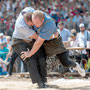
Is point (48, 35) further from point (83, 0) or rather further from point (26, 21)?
point (83, 0)

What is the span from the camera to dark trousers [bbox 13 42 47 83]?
20.0 feet

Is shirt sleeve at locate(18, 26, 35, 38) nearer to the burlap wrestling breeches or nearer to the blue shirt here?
the blue shirt

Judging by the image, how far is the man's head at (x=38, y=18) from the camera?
5641 mm

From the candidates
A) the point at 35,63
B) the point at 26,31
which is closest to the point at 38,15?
the point at 26,31

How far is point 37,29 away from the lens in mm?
6094

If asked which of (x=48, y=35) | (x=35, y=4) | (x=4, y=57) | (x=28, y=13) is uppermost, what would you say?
(x=35, y=4)

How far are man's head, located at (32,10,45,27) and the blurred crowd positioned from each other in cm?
674

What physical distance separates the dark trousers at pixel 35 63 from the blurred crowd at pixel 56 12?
616 centimetres

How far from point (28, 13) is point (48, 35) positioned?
637 mm

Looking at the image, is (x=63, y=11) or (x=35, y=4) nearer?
(x=63, y=11)

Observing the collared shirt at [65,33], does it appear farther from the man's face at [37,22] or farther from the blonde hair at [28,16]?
the man's face at [37,22]

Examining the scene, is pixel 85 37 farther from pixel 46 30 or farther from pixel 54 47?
pixel 46 30

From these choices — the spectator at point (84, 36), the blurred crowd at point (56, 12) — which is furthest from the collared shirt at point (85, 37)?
the blurred crowd at point (56, 12)

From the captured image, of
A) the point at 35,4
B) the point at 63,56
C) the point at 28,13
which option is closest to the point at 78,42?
the point at 63,56
